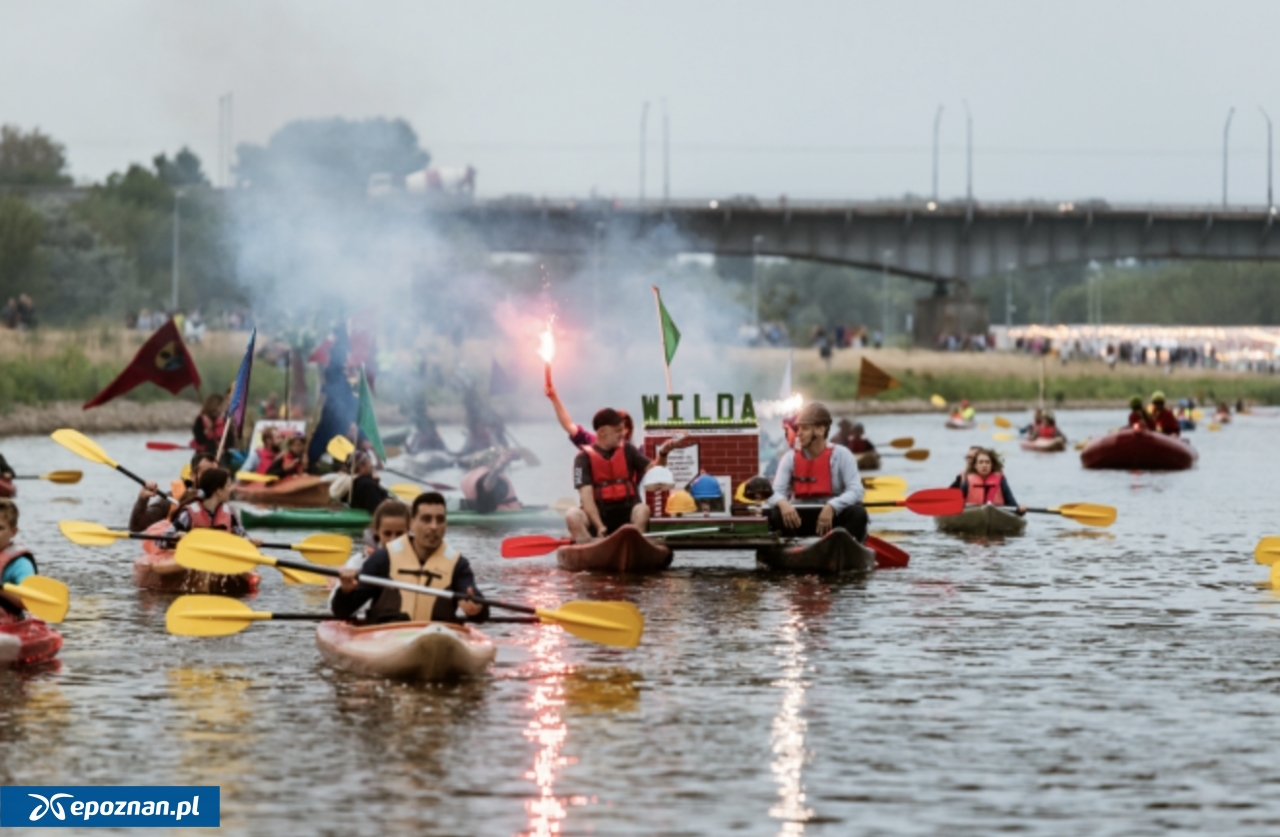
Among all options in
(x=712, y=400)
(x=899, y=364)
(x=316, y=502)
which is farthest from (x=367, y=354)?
(x=899, y=364)

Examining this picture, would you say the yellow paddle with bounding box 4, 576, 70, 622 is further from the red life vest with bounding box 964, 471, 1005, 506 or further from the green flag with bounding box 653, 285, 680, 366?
the red life vest with bounding box 964, 471, 1005, 506

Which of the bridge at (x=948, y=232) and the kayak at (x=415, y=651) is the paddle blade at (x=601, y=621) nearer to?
the kayak at (x=415, y=651)

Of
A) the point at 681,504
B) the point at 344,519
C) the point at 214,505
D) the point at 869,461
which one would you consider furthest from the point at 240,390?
the point at 869,461

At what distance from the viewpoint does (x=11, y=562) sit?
14.8m

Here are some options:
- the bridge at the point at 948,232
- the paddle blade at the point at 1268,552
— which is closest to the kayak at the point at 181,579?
the paddle blade at the point at 1268,552

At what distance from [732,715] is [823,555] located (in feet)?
25.3

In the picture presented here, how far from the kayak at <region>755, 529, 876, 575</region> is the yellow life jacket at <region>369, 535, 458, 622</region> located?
22.4 feet

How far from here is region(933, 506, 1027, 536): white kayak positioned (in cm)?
2645

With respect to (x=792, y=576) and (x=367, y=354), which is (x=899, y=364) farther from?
(x=792, y=576)

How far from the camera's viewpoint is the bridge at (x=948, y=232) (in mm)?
94188

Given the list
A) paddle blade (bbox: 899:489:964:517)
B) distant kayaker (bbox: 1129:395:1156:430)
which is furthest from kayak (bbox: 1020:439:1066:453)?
paddle blade (bbox: 899:489:964:517)

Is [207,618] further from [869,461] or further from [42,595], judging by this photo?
[869,461]

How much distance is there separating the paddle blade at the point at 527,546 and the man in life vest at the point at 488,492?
539 centimetres

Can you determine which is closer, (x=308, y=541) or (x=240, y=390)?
(x=308, y=541)
